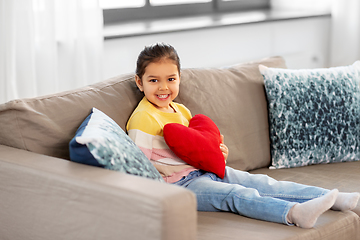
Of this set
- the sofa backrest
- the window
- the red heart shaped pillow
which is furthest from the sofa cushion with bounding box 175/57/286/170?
the window

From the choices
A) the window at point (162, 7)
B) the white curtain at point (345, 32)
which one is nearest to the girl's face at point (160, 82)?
the window at point (162, 7)

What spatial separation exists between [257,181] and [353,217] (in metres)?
0.34

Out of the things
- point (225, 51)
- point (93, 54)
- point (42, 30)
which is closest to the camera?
point (42, 30)

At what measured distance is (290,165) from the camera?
6.65 ft

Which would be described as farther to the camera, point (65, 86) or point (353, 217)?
point (65, 86)

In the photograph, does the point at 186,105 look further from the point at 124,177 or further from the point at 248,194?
the point at 124,177

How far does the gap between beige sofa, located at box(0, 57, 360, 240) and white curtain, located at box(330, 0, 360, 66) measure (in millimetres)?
1429

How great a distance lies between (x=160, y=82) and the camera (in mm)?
1697

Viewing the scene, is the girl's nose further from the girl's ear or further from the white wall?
the white wall

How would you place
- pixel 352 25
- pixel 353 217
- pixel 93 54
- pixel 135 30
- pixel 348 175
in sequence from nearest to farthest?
pixel 353 217 < pixel 348 175 < pixel 93 54 < pixel 135 30 < pixel 352 25

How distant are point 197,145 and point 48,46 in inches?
34.9

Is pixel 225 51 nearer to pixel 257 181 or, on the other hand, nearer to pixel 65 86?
pixel 65 86

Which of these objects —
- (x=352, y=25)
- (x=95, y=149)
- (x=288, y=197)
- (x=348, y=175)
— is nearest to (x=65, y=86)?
(x=95, y=149)

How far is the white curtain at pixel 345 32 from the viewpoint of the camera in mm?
3387
